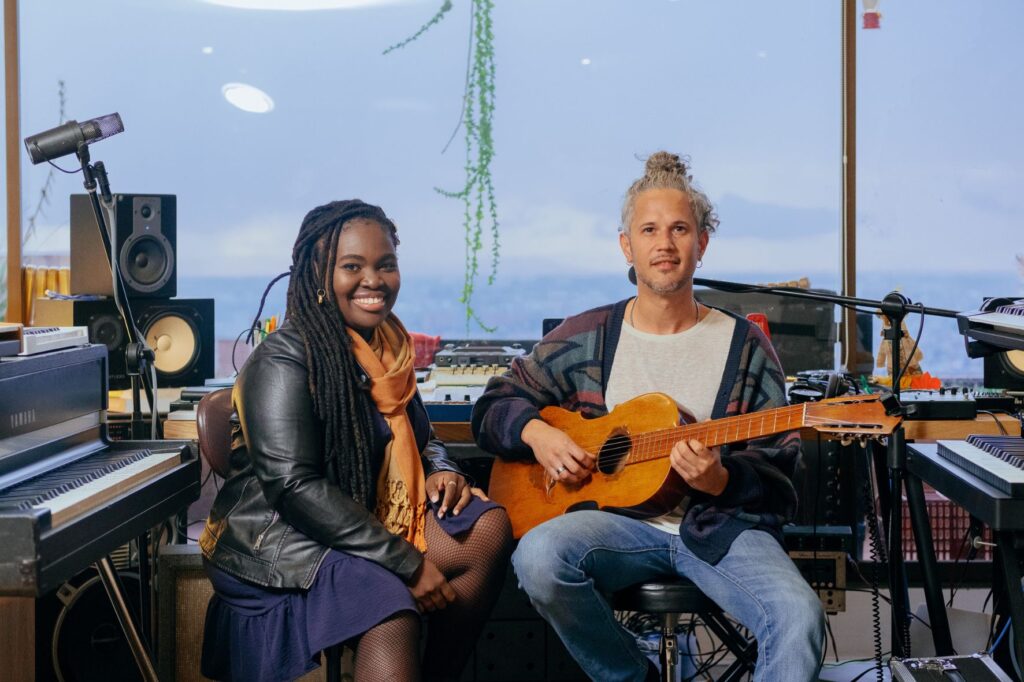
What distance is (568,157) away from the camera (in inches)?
164

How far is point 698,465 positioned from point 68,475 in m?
1.20

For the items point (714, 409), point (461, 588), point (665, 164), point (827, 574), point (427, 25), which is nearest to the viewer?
point (461, 588)

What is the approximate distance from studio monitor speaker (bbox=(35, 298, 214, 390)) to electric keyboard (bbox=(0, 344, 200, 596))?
1035 mm

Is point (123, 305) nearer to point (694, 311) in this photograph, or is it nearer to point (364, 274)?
point (364, 274)

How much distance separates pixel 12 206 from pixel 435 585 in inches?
105

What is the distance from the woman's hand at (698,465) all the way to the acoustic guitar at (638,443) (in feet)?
0.16

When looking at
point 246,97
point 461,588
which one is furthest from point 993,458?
point 246,97

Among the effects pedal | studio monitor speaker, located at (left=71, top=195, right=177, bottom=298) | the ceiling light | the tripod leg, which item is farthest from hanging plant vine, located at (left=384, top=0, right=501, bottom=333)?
the effects pedal

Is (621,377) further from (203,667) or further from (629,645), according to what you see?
(203,667)

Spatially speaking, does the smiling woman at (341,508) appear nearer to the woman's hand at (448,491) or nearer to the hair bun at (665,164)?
the woman's hand at (448,491)

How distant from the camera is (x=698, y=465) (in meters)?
2.08

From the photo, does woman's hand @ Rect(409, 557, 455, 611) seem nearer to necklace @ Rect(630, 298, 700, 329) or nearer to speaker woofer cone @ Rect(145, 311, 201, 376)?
necklace @ Rect(630, 298, 700, 329)

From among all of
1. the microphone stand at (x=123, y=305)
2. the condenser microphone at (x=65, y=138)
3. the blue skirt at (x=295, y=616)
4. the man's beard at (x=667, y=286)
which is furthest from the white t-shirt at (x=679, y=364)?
the condenser microphone at (x=65, y=138)

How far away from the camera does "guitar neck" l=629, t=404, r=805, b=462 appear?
6.81 feet
